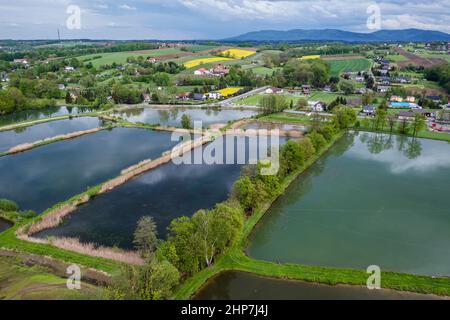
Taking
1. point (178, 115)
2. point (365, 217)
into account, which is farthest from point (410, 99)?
point (365, 217)

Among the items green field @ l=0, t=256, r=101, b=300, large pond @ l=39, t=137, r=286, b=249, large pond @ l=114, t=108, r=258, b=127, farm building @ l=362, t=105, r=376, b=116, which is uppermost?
farm building @ l=362, t=105, r=376, b=116

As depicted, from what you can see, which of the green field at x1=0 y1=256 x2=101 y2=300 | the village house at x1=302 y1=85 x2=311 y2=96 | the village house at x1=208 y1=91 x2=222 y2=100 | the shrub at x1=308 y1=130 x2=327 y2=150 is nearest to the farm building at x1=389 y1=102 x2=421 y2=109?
the village house at x1=302 y1=85 x2=311 y2=96

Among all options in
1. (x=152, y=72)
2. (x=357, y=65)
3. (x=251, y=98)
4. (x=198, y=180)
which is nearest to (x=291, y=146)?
(x=198, y=180)

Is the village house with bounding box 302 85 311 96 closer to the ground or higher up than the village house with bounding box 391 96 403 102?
higher up

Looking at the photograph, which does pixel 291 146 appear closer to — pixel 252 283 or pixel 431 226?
pixel 431 226

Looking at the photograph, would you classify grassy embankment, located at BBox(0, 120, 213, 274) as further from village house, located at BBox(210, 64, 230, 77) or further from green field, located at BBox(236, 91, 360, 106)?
village house, located at BBox(210, 64, 230, 77)

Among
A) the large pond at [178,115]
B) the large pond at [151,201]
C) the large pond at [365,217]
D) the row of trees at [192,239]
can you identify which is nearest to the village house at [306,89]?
the large pond at [178,115]

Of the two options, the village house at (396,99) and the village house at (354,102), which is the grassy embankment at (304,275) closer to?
the village house at (354,102)
